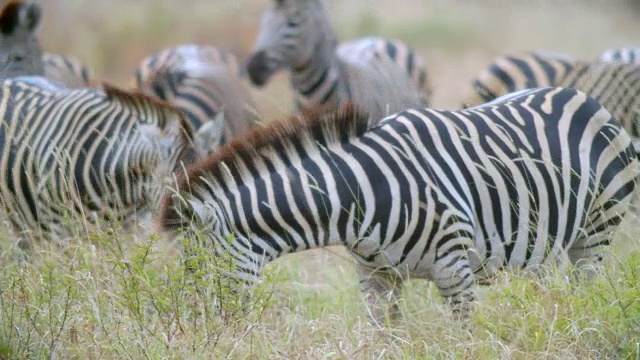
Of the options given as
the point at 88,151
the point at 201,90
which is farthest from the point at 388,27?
the point at 88,151

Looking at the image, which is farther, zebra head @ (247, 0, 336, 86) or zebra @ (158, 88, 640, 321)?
zebra head @ (247, 0, 336, 86)

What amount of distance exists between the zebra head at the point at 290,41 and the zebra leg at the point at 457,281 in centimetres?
549

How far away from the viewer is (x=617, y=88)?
8055 mm

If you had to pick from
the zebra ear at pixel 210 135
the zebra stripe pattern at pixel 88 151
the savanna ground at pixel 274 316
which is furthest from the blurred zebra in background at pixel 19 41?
the savanna ground at pixel 274 316

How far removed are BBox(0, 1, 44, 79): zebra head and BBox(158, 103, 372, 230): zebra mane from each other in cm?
404

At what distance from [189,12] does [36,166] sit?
1532 centimetres

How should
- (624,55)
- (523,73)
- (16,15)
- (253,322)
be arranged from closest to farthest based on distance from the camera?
(253,322) → (16,15) → (523,73) → (624,55)

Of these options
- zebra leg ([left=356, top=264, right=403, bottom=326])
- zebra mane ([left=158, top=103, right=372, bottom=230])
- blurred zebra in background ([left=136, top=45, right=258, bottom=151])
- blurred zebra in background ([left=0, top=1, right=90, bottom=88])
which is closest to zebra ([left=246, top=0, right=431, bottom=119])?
blurred zebra in background ([left=136, top=45, right=258, bottom=151])

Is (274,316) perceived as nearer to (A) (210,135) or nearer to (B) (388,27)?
(A) (210,135)

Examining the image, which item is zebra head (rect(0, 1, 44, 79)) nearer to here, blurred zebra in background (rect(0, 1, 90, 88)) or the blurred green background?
blurred zebra in background (rect(0, 1, 90, 88))

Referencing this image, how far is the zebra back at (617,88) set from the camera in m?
7.85

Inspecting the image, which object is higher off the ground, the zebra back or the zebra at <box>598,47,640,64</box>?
the zebra back

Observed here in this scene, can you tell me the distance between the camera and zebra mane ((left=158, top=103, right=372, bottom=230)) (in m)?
4.27

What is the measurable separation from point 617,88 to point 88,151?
4.43 m
